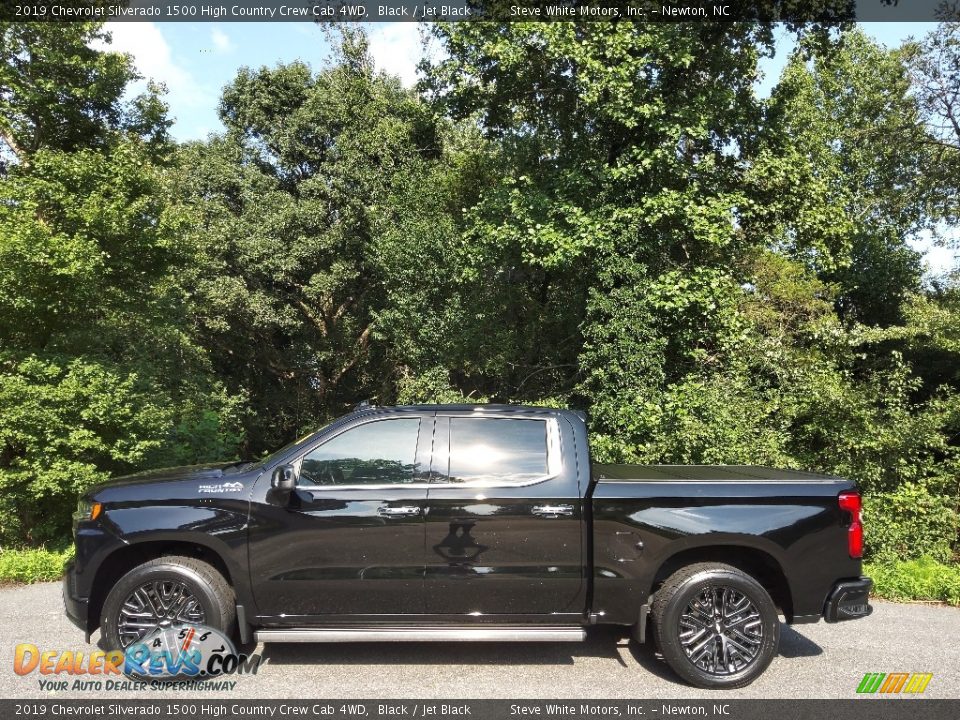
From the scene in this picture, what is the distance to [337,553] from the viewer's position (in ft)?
14.5

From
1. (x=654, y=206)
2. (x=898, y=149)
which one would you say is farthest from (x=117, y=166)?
(x=898, y=149)

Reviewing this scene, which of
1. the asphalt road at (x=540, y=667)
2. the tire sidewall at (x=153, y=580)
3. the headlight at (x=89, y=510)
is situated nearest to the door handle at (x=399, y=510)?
the asphalt road at (x=540, y=667)

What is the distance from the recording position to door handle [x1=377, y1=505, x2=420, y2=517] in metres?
4.46

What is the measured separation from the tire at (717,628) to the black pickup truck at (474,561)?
1 cm

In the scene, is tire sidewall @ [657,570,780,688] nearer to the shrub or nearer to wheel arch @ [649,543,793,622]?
wheel arch @ [649,543,793,622]

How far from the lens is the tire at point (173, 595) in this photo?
439cm

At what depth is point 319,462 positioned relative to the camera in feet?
15.1

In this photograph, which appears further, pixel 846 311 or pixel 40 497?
pixel 846 311

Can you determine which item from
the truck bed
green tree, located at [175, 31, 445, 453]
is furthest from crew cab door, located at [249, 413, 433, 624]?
green tree, located at [175, 31, 445, 453]

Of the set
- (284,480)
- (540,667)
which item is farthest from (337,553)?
(540,667)

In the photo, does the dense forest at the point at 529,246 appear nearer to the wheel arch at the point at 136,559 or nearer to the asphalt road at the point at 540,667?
the asphalt road at the point at 540,667

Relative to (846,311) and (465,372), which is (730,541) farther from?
(846,311)

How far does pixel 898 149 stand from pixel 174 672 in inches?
775

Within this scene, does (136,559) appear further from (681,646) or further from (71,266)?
(71,266)
